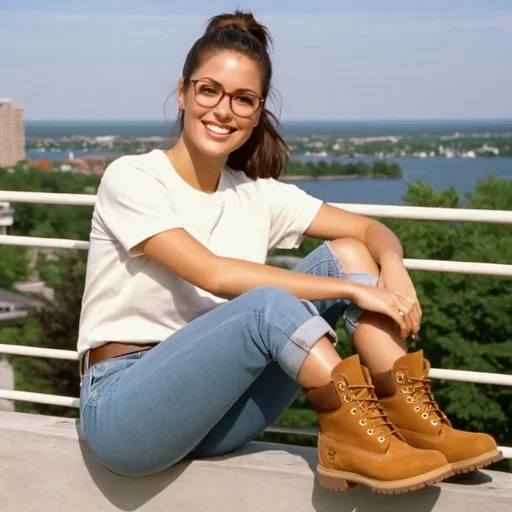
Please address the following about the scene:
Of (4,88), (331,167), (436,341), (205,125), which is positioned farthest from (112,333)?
(4,88)

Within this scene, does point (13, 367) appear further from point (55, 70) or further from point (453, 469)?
point (55, 70)

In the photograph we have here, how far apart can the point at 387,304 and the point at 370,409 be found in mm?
237

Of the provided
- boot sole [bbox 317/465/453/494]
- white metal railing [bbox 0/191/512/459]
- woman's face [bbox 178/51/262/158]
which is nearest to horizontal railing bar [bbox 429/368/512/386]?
white metal railing [bbox 0/191/512/459]

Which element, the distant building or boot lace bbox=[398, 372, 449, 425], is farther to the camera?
the distant building

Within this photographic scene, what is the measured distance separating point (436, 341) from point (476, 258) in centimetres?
239

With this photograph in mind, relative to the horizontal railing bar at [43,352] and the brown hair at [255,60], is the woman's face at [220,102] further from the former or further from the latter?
the horizontal railing bar at [43,352]

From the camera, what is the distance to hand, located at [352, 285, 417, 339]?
6.10ft

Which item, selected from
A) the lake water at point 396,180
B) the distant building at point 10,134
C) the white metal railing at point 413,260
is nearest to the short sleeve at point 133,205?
the white metal railing at point 413,260

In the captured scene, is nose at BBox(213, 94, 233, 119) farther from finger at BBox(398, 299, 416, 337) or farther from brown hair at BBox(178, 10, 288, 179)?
finger at BBox(398, 299, 416, 337)

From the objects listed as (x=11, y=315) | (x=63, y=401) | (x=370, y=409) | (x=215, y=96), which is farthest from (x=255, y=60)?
(x=11, y=315)

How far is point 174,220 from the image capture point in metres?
1.92

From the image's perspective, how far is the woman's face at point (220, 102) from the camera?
2016mm

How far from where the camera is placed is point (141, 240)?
6.24ft

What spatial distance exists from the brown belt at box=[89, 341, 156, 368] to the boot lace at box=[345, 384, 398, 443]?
501 mm
